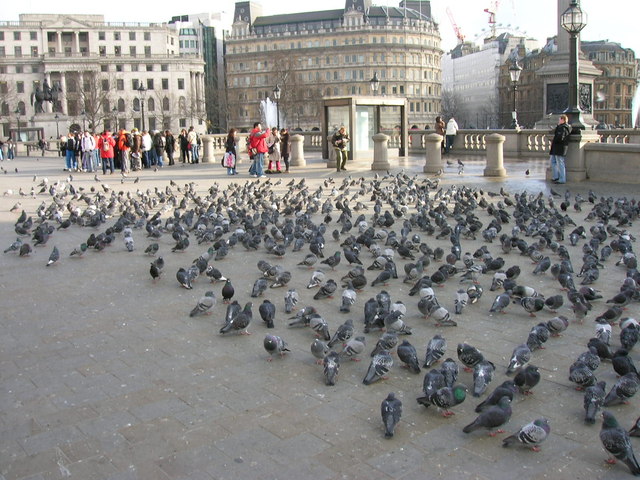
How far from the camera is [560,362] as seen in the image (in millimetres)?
6066

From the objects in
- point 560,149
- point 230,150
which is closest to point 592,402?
point 560,149

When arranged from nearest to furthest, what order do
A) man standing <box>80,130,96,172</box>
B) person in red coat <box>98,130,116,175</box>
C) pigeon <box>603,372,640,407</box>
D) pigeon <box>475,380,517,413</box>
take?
pigeon <box>475,380,517,413</box> → pigeon <box>603,372,640,407</box> → person in red coat <box>98,130,116,175</box> → man standing <box>80,130,96,172</box>

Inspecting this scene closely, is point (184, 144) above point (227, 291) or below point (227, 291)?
above

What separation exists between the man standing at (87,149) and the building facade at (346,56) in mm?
99388

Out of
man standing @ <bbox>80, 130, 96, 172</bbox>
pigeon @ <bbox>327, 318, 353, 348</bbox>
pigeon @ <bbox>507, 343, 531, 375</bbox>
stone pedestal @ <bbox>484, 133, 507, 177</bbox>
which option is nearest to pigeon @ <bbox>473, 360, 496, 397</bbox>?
pigeon @ <bbox>507, 343, 531, 375</bbox>

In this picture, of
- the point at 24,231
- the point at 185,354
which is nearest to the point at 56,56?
the point at 24,231

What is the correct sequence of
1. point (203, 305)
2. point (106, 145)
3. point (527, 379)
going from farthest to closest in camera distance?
point (106, 145)
point (203, 305)
point (527, 379)

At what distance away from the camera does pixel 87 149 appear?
29.7 m

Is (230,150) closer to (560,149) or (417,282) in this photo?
(560,149)

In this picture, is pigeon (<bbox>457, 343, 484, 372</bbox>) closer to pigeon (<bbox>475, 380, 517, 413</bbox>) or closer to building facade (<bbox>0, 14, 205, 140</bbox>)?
pigeon (<bbox>475, 380, 517, 413</bbox>)

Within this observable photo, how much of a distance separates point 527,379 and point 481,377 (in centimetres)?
35

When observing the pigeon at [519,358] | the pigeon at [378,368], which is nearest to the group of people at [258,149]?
the pigeon at [378,368]

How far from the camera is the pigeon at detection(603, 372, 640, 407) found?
499cm

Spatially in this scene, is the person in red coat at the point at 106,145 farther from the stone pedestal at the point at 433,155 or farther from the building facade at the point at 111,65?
the building facade at the point at 111,65
